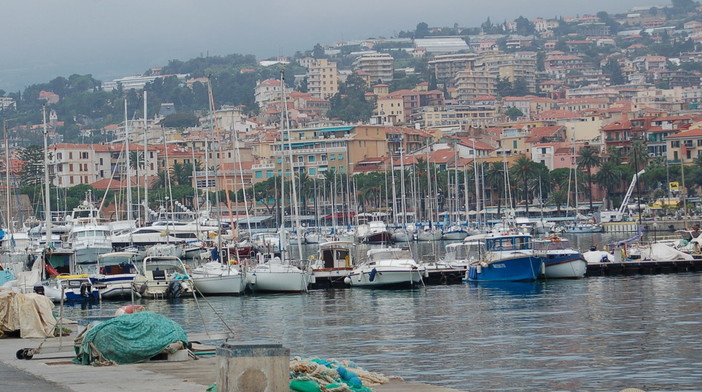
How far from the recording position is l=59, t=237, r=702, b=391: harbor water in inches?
974

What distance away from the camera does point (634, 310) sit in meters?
38.3

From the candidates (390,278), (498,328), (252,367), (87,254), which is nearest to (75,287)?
(390,278)

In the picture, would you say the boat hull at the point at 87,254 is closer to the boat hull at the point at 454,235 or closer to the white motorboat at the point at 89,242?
the white motorboat at the point at 89,242

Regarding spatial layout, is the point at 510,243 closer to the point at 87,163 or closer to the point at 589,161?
the point at 589,161

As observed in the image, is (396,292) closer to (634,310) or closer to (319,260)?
(319,260)

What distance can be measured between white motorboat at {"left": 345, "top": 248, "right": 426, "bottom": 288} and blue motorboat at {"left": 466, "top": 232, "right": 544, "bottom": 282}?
211 cm

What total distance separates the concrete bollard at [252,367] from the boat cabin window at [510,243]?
36259 mm

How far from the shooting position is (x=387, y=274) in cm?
4925

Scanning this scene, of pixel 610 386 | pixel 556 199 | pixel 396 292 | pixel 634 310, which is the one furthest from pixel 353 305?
pixel 556 199

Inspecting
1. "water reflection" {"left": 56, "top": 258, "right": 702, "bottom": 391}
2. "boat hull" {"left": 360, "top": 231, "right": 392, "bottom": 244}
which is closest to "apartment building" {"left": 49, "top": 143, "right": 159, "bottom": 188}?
"boat hull" {"left": 360, "top": 231, "right": 392, "bottom": 244}

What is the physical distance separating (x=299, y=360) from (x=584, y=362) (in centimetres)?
969

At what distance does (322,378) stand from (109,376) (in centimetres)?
349

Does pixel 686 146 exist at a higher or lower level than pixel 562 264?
higher

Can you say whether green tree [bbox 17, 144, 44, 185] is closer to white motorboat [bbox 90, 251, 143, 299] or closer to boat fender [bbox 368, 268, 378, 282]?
white motorboat [bbox 90, 251, 143, 299]
